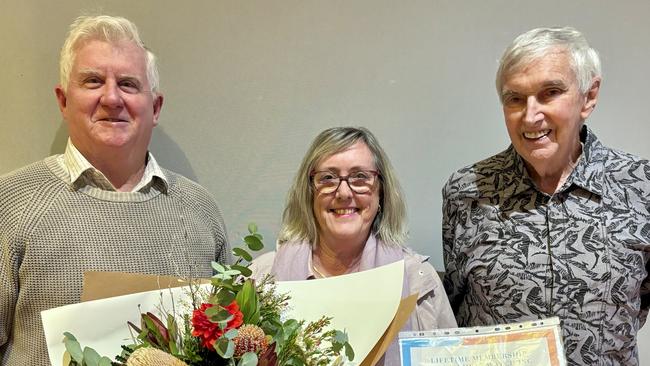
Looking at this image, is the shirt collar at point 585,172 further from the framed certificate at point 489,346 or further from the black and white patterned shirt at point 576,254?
the framed certificate at point 489,346

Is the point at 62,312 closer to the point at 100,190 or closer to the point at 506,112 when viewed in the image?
the point at 100,190

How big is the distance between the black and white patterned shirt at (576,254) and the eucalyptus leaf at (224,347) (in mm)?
1075

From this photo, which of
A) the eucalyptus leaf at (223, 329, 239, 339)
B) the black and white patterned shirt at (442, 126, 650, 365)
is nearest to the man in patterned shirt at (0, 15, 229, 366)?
the eucalyptus leaf at (223, 329, 239, 339)

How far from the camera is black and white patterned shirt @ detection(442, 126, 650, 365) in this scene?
5.39ft

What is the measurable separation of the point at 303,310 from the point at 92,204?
741 mm

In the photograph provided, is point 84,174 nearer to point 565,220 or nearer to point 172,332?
point 172,332

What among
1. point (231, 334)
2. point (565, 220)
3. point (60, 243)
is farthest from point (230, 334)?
point (565, 220)

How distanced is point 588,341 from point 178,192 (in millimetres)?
→ 1265

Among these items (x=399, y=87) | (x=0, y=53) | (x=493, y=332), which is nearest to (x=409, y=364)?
(x=493, y=332)

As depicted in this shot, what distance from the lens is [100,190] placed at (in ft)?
5.18

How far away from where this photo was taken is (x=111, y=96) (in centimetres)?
153

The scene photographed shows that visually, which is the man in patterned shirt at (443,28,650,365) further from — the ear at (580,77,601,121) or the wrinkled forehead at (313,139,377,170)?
the wrinkled forehead at (313,139,377,170)

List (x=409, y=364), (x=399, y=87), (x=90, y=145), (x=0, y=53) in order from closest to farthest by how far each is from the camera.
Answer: (x=409, y=364) < (x=90, y=145) < (x=0, y=53) < (x=399, y=87)

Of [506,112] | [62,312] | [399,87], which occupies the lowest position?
[62,312]
